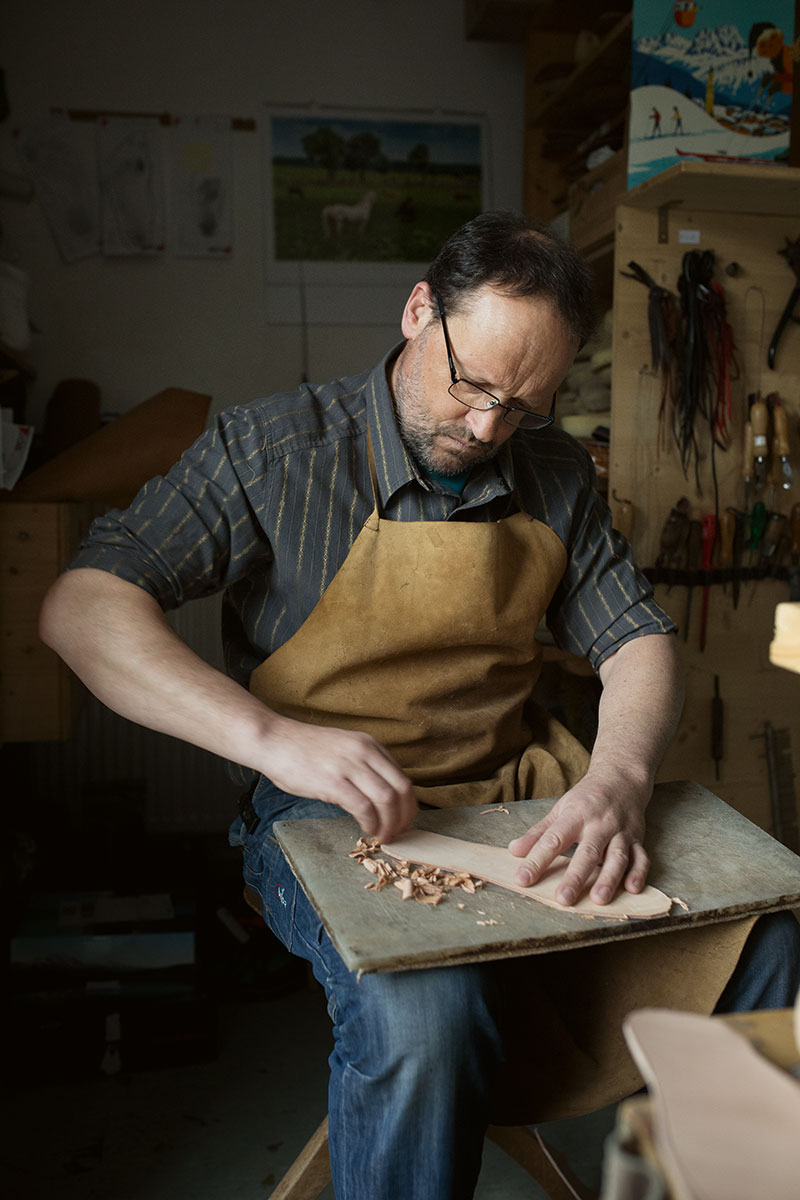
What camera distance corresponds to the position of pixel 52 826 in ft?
9.58

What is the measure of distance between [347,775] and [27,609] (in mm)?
1173

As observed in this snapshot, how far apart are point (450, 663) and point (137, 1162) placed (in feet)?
3.68

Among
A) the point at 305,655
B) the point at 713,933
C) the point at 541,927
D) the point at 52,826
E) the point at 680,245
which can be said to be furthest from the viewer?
the point at 52,826

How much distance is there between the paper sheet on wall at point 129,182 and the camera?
301cm

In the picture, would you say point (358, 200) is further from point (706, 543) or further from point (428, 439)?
point (428, 439)

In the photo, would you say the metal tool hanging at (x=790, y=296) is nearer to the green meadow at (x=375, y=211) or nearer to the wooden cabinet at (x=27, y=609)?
the green meadow at (x=375, y=211)

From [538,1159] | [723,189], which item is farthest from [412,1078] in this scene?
[723,189]

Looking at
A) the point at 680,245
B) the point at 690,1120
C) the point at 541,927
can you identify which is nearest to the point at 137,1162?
the point at 541,927

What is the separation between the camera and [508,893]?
1063 mm

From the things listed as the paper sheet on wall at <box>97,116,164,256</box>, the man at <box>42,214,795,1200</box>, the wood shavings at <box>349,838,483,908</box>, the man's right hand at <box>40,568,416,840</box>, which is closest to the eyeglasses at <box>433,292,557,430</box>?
the man at <box>42,214,795,1200</box>

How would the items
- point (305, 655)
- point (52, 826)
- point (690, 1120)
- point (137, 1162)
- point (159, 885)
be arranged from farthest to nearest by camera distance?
point (52, 826) < point (159, 885) < point (137, 1162) < point (305, 655) < point (690, 1120)

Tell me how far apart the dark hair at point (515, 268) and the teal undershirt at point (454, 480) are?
0.85 feet

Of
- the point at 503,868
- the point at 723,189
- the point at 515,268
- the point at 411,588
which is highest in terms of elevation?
the point at 723,189

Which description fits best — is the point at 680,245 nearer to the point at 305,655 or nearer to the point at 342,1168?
the point at 305,655
